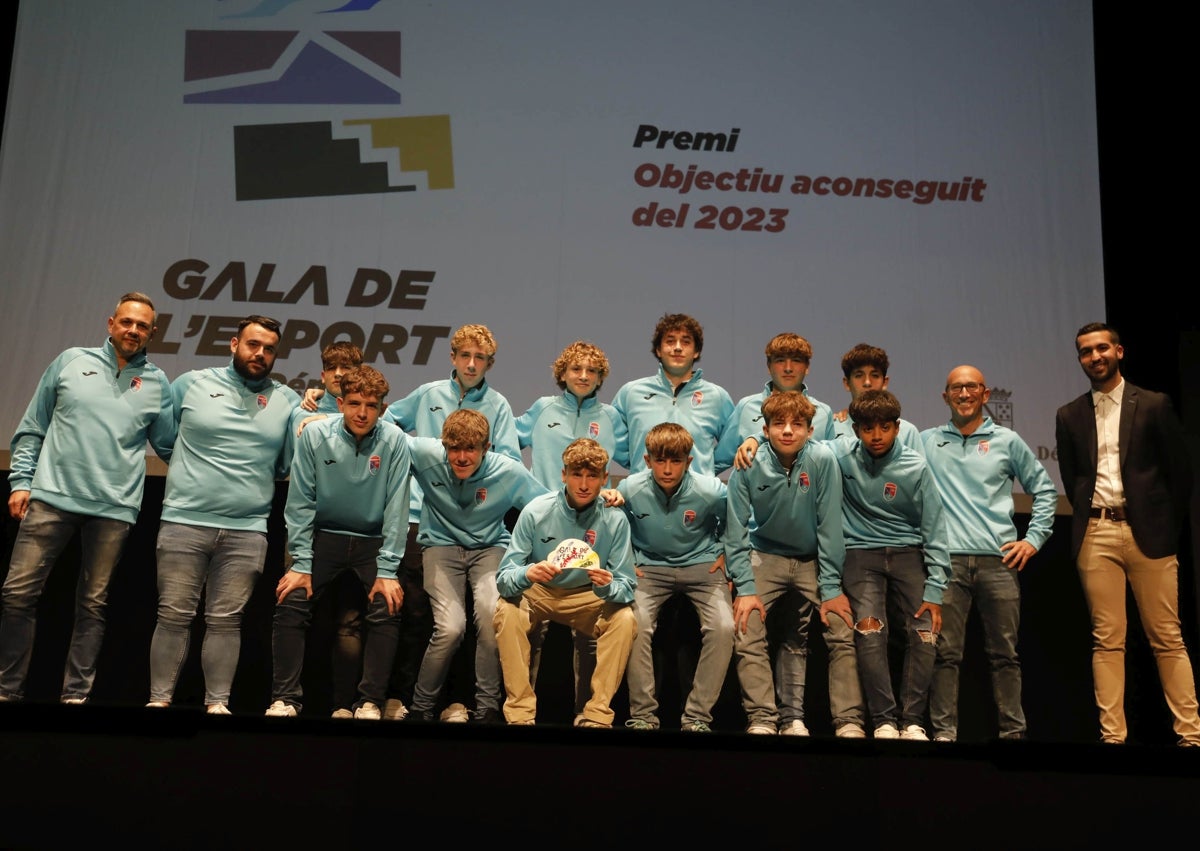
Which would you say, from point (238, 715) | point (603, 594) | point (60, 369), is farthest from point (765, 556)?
point (60, 369)

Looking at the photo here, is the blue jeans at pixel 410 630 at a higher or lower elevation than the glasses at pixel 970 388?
lower

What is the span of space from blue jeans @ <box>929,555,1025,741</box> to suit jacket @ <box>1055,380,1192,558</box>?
0.35m

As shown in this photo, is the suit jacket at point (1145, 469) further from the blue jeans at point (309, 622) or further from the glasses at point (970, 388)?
the blue jeans at point (309, 622)

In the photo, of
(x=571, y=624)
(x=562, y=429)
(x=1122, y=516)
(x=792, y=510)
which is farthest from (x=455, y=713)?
(x=1122, y=516)

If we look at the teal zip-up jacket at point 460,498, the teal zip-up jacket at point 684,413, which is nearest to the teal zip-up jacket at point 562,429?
the teal zip-up jacket at point 684,413

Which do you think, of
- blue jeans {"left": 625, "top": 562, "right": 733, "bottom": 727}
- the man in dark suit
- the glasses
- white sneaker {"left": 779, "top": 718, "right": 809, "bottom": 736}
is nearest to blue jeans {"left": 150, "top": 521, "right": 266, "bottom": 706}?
blue jeans {"left": 625, "top": 562, "right": 733, "bottom": 727}

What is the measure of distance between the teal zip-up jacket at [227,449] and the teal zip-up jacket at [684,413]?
1.54 meters

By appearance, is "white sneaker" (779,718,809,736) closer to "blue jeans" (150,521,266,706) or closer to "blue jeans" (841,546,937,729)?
"blue jeans" (841,546,937,729)

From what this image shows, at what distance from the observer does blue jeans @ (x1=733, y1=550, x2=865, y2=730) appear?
4121 millimetres

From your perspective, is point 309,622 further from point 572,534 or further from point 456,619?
point 572,534

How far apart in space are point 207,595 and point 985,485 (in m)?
3.33

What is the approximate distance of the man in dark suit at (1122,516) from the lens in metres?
4.24

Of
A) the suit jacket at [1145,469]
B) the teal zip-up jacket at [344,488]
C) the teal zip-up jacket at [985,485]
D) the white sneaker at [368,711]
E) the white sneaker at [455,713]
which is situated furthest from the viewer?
the teal zip-up jacket at [985,485]

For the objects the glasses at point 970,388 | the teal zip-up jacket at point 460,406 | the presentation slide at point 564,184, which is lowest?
the teal zip-up jacket at point 460,406
